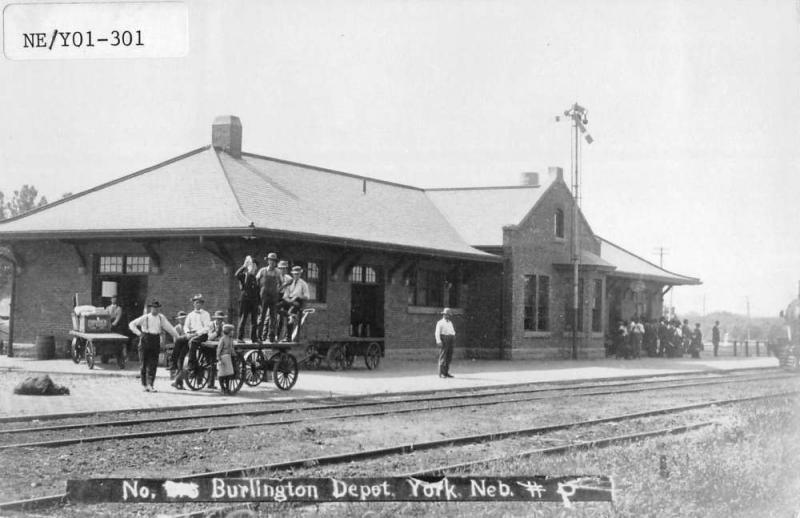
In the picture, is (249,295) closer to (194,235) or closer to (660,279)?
(194,235)

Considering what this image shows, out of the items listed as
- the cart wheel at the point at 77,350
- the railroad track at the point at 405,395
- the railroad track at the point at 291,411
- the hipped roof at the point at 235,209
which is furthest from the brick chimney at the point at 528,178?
the cart wheel at the point at 77,350

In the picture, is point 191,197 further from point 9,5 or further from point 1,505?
point 1,505

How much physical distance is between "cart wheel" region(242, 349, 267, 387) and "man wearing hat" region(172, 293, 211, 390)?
3.50 ft

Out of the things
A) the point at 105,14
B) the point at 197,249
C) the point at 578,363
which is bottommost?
the point at 578,363

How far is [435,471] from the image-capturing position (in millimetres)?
8422

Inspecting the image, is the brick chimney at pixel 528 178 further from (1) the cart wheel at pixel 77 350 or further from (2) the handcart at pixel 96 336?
(1) the cart wheel at pixel 77 350

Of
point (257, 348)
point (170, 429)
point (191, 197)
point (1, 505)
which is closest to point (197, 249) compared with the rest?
point (191, 197)

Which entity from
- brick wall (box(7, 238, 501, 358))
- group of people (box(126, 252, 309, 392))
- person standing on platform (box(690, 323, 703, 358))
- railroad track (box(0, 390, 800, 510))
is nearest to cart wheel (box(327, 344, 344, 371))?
brick wall (box(7, 238, 501, 358))

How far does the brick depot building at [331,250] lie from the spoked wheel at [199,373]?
16.1 ft

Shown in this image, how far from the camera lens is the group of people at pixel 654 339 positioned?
34938 millimetres

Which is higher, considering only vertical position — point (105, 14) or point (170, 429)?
point (105, 14)

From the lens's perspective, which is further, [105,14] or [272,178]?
[272,178]

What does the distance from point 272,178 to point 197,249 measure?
459 centimetres

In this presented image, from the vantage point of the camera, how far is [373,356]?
22.9m
